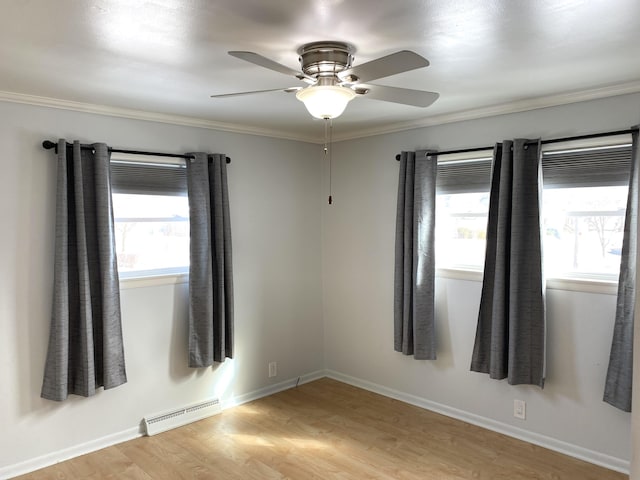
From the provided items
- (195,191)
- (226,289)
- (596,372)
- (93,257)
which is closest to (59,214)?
(93,257)

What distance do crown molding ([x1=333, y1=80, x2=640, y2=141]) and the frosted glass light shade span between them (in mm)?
1773

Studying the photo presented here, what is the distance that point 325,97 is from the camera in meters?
2.01

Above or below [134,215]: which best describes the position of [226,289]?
below

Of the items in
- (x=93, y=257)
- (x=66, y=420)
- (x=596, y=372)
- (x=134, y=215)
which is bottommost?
(x=66, y=420)

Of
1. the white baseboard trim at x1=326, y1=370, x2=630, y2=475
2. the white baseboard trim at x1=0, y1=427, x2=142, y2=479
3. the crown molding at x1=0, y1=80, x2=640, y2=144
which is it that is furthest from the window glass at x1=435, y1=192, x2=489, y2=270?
the white baseboard trim at x1=0, y1=427, x2=142, y2=479

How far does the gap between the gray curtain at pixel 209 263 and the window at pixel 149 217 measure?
0.15 meters

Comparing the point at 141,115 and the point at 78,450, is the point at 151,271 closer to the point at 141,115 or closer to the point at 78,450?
the point at 141,115

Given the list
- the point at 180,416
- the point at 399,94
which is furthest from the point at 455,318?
the point at 180,416

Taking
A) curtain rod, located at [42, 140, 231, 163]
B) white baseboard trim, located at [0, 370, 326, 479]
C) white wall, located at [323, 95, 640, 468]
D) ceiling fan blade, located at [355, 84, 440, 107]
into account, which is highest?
ceiling fan blade, located at [355, 84, 440, 107]

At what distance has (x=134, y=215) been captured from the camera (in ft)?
11.7

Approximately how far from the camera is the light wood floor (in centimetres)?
304

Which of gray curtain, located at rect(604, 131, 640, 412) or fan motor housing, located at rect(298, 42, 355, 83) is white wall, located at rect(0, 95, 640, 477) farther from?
fan motor housing, located at rect(298, 42, 355, 83)

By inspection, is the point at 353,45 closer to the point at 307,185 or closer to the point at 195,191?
the point at 195,191

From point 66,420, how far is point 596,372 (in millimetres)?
3470
